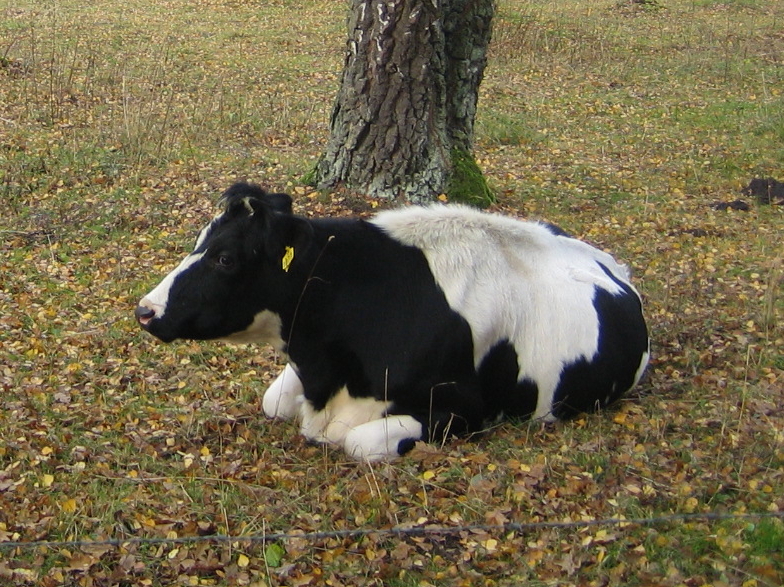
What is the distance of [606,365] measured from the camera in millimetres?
6105

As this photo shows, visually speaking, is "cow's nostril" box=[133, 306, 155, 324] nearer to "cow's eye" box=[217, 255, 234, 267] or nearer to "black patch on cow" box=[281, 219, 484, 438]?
"cow's eye" box=[217, 255, 234, 267]

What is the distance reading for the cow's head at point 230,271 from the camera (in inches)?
214

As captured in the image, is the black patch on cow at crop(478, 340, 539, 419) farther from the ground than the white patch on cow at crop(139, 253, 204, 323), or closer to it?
closer to it

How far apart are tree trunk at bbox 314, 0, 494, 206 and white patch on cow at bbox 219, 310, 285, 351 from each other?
4.13 metres

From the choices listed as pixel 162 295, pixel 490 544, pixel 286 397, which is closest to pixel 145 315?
pixel 162 295

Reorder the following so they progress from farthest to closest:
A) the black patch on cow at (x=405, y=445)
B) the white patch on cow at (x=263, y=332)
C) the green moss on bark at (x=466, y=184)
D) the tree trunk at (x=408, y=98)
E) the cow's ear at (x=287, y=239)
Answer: the green moss on bark at (x=466, y=184), the tree trunk at (x=408, y=98), the white patch on cow at (x=263, y=332), the black patch on cow at (x=405, y=445), the cow's ear at (x=287, y=239)

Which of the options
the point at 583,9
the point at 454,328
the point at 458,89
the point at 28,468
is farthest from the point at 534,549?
the point at 583,9

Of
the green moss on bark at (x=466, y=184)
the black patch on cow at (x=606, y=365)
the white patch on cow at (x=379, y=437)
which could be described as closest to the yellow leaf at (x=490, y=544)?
the white patch on cow at (x=379, y=437)

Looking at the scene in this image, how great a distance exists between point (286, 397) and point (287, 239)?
111cm

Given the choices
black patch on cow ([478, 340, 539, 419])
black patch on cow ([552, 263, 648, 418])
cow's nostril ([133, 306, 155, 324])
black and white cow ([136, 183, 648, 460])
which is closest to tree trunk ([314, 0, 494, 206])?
black and white cow ([136, 183, 648, 460])

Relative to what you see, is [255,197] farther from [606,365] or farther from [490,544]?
[606,365]

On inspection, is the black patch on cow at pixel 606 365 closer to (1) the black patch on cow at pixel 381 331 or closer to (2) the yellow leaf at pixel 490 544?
(1) the black patch on cow at pixel 381 331

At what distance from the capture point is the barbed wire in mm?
4488

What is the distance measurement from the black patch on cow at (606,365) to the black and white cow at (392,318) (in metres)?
0.01
